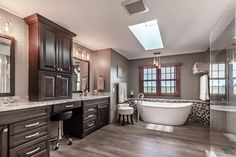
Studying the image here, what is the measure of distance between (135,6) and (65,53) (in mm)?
1778

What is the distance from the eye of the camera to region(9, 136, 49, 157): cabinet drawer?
1670 millimetres

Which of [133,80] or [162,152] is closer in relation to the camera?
[162,152]

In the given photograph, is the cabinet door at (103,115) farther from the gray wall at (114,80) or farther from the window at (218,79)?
the window at (218,79)

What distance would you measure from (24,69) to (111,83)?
8.10 ft

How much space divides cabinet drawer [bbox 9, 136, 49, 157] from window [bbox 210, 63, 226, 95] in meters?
3.90

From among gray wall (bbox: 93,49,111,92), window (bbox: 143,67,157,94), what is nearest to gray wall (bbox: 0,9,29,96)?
gray wall (bbox: 93,49,111,92)

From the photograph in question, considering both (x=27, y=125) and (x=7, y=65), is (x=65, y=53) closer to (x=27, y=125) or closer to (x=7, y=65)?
(x=7, y=65)

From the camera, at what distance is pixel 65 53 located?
2.86m

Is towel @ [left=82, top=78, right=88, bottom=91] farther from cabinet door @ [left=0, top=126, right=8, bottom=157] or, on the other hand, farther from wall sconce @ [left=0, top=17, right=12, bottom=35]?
cabinet door @ [left=0, top=126, right=8, bottom=157]

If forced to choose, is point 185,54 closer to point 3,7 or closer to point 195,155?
point 195,155

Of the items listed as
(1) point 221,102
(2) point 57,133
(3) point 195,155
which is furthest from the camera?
(1) point 221,102

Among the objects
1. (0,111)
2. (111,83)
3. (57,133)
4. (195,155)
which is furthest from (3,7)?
(195,155)

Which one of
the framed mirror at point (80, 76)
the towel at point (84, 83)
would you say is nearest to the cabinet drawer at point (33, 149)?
the framed mirror at point (80, 76)

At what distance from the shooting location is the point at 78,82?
3.66m
